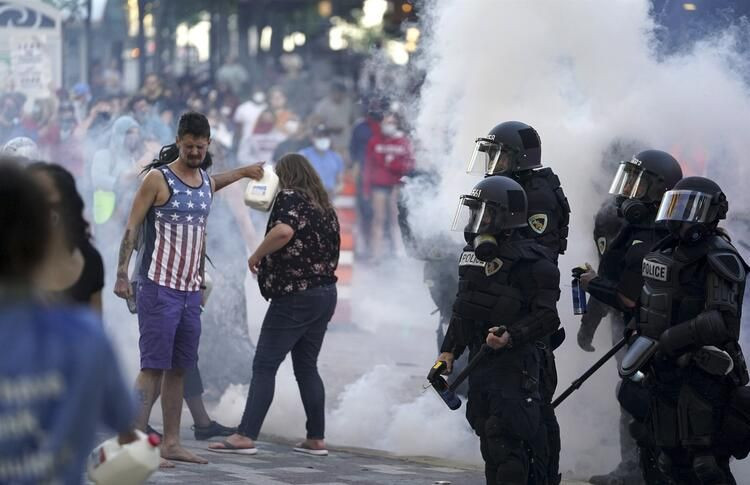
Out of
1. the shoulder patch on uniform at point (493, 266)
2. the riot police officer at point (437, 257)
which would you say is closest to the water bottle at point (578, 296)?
the shoulder patch on uniform at point (493, 266)

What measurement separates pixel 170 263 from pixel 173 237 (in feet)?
0.39

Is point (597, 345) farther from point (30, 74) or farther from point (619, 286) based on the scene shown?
point (30, 74)

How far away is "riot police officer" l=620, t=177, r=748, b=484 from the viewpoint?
5.48 meters

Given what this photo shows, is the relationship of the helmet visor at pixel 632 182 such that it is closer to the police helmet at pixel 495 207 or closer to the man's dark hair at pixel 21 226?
the police helmet at pixel 495 207

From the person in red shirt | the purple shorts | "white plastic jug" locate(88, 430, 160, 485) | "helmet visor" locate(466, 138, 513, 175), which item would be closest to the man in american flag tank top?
the purple shorts

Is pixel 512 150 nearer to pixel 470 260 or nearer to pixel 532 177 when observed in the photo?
pixel 532 177

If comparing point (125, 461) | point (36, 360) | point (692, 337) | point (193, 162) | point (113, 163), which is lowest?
point (125, 461)

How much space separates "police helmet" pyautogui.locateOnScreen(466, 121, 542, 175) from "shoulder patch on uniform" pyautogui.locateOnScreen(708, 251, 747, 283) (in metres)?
1.48

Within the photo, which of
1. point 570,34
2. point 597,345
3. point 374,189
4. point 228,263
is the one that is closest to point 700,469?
point 597,345

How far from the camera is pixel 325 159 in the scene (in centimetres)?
1706

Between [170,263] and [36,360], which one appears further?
[170,263]

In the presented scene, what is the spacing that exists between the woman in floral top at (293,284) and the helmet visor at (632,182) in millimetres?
1724

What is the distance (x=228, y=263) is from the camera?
9.56 m

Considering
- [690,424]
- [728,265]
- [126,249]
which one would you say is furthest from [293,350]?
[728,265]
